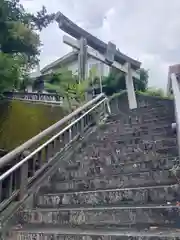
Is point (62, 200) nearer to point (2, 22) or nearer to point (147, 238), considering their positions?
point (147, 238)

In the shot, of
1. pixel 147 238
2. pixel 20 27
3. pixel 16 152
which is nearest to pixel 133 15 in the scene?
pixel 20 27

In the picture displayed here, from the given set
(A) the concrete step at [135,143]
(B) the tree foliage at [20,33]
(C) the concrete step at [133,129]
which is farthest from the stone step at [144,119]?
(B) the tree foliage at [20,33]

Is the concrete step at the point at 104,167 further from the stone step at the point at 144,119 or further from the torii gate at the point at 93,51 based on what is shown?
the torii gate at the point at 93,51

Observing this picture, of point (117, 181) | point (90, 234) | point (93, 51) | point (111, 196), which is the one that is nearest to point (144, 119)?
point (93, 51)

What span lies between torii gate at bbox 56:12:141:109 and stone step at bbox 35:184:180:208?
193 inches

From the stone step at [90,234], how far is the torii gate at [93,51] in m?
5.56

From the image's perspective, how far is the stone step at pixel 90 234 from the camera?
103 inches

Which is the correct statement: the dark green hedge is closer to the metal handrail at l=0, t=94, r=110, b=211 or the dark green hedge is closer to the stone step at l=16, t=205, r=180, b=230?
the metal handrail at l=0, t=94, r=110, b=211

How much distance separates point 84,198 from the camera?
12.0ft

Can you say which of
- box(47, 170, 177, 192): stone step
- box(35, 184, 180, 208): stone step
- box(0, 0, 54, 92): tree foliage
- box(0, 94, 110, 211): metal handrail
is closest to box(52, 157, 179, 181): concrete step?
box(47, 170, 177, 192): stone step

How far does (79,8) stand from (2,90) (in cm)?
622

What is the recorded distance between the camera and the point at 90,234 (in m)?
2.85

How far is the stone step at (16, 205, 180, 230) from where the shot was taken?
292cm

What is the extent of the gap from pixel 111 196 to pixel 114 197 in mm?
38
